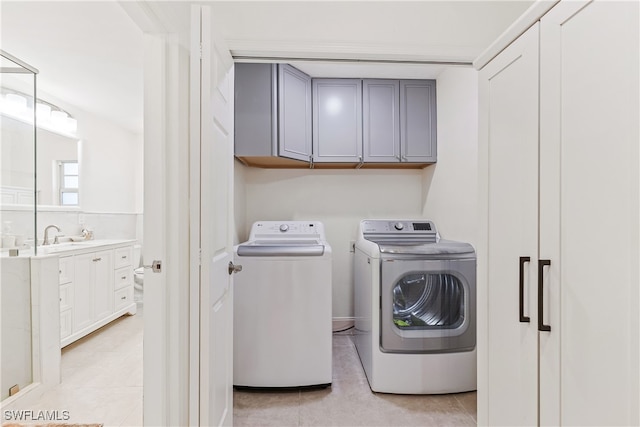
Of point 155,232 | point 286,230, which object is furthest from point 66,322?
point 155,232

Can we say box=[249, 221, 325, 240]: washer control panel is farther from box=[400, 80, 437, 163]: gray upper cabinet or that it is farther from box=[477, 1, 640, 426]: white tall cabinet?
box=[477, 1, 640, 426]: white tall cabinet

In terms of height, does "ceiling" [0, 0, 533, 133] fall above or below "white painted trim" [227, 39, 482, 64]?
above

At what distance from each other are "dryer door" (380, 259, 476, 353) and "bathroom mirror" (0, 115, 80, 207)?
2327mm

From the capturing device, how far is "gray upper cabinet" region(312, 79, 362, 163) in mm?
2758

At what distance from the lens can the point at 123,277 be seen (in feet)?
11.6

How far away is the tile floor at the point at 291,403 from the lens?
6.00 ft

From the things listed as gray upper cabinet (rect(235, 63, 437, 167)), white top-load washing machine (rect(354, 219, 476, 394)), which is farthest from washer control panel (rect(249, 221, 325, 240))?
white top-load washing machine (rect(354, 219, 476, 394))

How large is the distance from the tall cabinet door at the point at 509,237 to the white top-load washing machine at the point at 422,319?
65 cm

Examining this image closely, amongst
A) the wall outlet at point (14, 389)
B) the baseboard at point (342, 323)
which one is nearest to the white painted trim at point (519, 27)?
the baseboard at point (342, 323)

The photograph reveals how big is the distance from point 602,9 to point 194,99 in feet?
4.00

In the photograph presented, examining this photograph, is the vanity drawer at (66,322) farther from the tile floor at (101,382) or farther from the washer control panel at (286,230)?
the washer control panel at (286,230)

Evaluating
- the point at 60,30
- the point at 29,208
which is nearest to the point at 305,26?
the point at 60,30

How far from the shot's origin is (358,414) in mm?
1874

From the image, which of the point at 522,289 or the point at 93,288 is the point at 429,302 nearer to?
the point at 522,289
